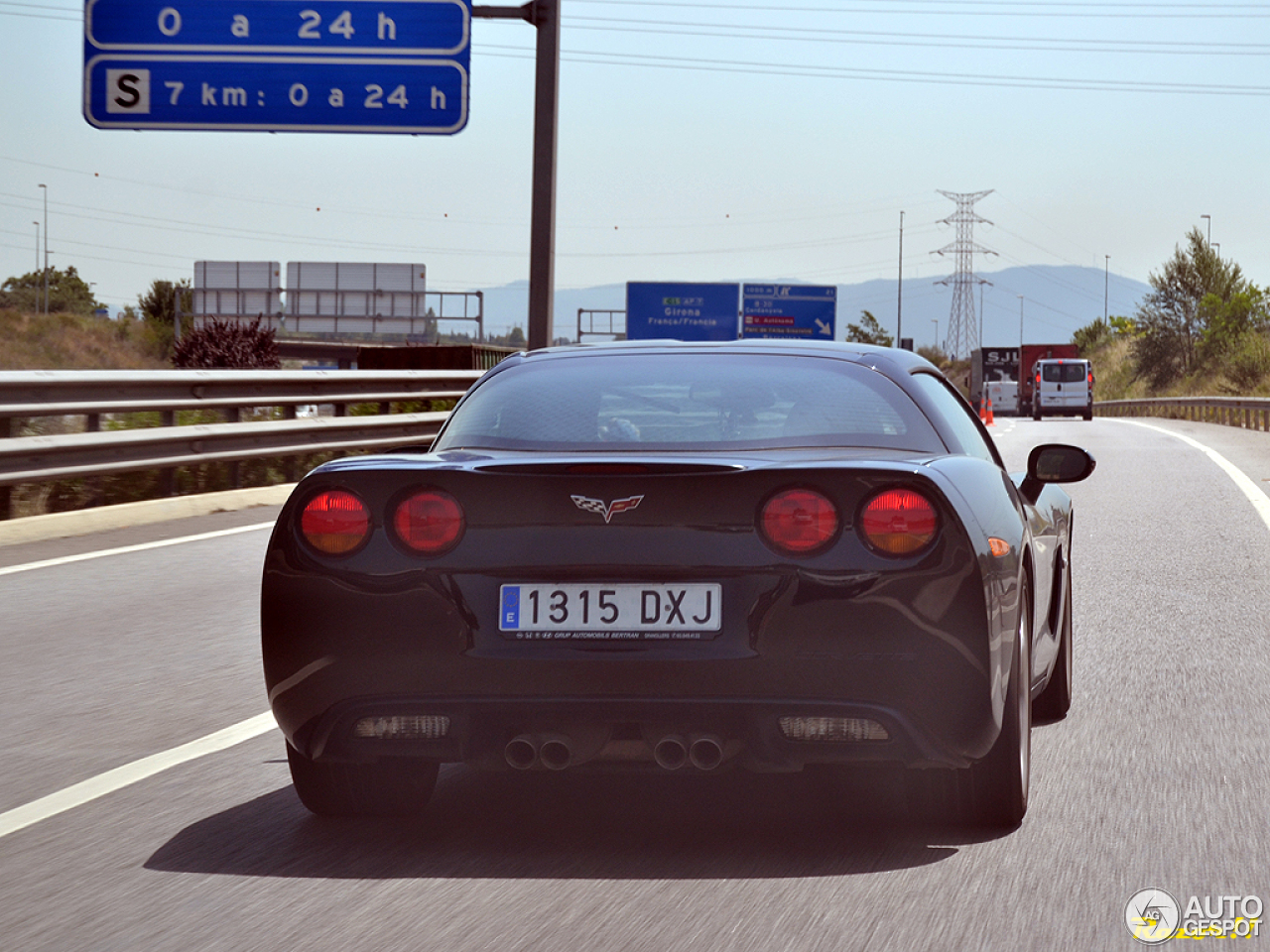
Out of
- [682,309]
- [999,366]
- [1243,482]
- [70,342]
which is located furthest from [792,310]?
[70,342]

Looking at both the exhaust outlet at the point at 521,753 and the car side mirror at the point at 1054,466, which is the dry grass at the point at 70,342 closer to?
the car side mirror at the point at 1054,466

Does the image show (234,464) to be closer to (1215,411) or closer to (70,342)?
(1215,411)

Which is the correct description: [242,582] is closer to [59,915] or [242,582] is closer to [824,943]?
[59,915]

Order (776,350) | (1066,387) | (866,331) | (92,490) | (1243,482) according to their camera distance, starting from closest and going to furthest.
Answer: (776,350) < (92,490) < (1243,482) < (1066,387) < (866,331)

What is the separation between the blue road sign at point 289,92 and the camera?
1972 centimetres

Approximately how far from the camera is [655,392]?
16.3 feet

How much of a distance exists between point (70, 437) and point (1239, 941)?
10250mm

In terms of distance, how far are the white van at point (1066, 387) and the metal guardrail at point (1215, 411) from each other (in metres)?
2.15

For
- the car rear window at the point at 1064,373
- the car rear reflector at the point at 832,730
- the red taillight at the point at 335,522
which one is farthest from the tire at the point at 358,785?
the car rear window at the point at 1064,373

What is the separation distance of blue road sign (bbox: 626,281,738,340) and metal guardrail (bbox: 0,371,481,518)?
3035 centimetres

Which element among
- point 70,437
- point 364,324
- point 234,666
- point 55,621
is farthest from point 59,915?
point 364,324

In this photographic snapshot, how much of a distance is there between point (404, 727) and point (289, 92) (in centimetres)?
1658

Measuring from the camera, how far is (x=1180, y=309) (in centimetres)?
8025

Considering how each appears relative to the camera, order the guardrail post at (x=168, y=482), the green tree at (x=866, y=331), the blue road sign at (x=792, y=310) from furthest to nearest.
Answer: the green tree at (x=866, y=331)
the blue road sign at (x=792, y=310)
the guardrail post at (x=168, y=482)
